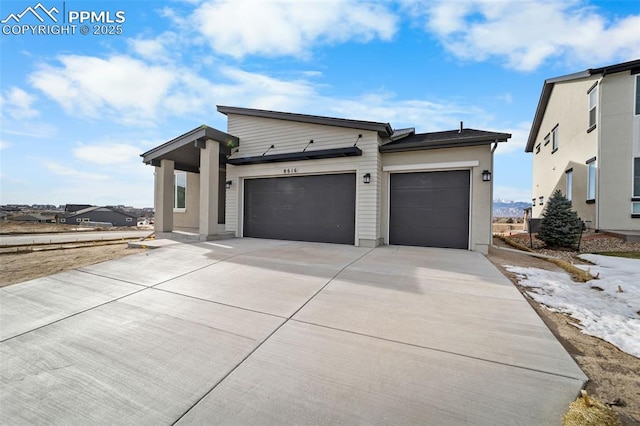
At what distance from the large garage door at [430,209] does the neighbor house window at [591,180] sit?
6821 mm

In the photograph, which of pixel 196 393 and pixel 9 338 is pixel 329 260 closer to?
pixel 196 393

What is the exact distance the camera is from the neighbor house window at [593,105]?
9.81 meters

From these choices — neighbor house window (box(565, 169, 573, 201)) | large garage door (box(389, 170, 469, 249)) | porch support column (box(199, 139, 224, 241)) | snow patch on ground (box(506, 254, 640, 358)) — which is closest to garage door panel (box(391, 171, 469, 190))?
large garage door (box(389, 170, 469, 249))

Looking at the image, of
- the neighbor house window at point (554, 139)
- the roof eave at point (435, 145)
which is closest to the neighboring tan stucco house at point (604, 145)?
the neighbor house window at point (554, 139)

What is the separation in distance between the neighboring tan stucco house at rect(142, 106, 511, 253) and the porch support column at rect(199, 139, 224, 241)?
0.04m

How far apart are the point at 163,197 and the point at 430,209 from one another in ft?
33.3

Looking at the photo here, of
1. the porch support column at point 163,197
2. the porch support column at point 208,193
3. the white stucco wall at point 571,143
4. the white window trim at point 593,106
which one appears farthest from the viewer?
the white stucco wall at point 571,143

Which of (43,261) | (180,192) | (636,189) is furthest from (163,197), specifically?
(636,189)

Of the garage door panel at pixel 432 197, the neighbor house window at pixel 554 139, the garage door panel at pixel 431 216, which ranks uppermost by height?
the neighbor house window at pixel 554 139

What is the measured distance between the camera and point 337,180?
8.62 metres

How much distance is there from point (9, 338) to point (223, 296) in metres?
2.11

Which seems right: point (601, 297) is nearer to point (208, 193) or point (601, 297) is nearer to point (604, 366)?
point (604, 366)

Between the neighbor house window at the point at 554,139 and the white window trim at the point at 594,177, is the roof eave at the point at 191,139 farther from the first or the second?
the neighbor house window at the point at 554,139

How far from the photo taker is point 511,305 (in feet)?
10.9
